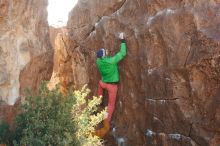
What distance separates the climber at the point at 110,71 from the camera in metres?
9.08

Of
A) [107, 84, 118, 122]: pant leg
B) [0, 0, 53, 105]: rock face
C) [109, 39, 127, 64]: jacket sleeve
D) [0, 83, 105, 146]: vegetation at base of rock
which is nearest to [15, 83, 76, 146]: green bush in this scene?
[0, 83, 105, 146]: vegetation at base of rock

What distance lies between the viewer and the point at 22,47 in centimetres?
928

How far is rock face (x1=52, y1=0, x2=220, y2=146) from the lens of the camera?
766cm

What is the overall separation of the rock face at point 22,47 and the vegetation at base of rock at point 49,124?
1.13 metres

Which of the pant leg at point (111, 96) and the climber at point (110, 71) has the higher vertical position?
the climber at point (110, 71)

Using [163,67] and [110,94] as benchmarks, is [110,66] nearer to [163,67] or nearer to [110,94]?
[110,94]

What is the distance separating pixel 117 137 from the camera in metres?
9.60

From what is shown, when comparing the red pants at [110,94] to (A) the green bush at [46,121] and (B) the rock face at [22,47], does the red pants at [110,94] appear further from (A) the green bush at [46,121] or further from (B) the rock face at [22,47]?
(A) the green bush at [46,121]

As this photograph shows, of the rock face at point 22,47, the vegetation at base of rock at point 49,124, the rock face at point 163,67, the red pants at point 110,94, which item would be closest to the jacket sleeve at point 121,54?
the rock face at point 163,67

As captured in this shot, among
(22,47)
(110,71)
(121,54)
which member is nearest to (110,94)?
(110,71)

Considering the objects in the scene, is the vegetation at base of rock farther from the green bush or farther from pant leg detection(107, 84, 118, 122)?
pant leg detection(107, 84, 118, 122)

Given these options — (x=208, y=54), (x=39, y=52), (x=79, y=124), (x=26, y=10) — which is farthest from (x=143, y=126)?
(x=26, y=10)

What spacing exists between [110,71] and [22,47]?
1.94m

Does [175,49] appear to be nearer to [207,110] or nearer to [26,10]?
[207,110]
